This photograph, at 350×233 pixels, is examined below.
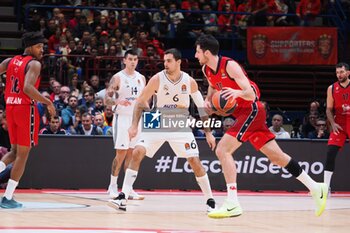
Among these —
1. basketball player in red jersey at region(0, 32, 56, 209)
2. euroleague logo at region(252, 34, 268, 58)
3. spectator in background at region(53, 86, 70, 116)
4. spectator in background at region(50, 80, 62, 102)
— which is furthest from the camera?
euroleague logo at region(252, 34, 268, 58)

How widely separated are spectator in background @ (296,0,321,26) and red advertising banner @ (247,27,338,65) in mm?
1043

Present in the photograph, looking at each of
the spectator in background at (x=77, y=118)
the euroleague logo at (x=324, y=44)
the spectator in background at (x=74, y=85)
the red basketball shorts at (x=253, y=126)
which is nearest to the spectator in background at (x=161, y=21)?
the euroleague logo at (x=324, y=44)

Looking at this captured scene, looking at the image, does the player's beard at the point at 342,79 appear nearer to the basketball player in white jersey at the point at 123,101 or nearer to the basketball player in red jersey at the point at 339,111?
the basketball player in red jersey at the point at 339,111

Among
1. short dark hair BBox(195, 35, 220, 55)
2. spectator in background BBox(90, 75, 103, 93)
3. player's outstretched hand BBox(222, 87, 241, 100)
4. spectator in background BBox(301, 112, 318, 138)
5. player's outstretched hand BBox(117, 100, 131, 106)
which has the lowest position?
spectator in background BBox(301, 112, 318, 138)

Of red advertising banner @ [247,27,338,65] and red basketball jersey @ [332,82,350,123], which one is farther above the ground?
red advertising banner @ [247,27,338,65]

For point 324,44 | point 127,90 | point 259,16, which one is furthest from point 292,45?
point 127,90

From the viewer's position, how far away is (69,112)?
16703 millimetres

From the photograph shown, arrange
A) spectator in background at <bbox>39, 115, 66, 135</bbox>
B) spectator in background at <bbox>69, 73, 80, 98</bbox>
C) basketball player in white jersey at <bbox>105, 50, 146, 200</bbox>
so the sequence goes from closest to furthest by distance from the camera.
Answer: basketball player in white jersey at <bbox>105, 50, 146, 200</bbox>, spectator in background at <bbox>39, 115, 66, 135</bbox>, spectator in background at <bbox>69, 73, 80, 98</bbox>

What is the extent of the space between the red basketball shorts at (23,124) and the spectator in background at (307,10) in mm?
12658

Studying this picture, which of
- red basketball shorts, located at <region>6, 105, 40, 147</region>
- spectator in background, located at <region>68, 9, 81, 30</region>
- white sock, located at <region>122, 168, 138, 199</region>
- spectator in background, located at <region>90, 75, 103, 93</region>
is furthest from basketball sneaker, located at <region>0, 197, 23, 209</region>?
spectator in background, located at <region>68, 9, 81, 30</region>

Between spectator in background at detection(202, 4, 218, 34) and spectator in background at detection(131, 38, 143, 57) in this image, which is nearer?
spectator in background at detection(131, 38, 143, 57)

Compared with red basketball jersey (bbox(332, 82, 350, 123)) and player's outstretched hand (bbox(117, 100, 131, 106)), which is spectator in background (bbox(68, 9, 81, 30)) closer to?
player's outstretched hand (bbox(117, 100, 131, 106))

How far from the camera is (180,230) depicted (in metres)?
8.92

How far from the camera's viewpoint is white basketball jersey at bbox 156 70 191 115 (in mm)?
11461
